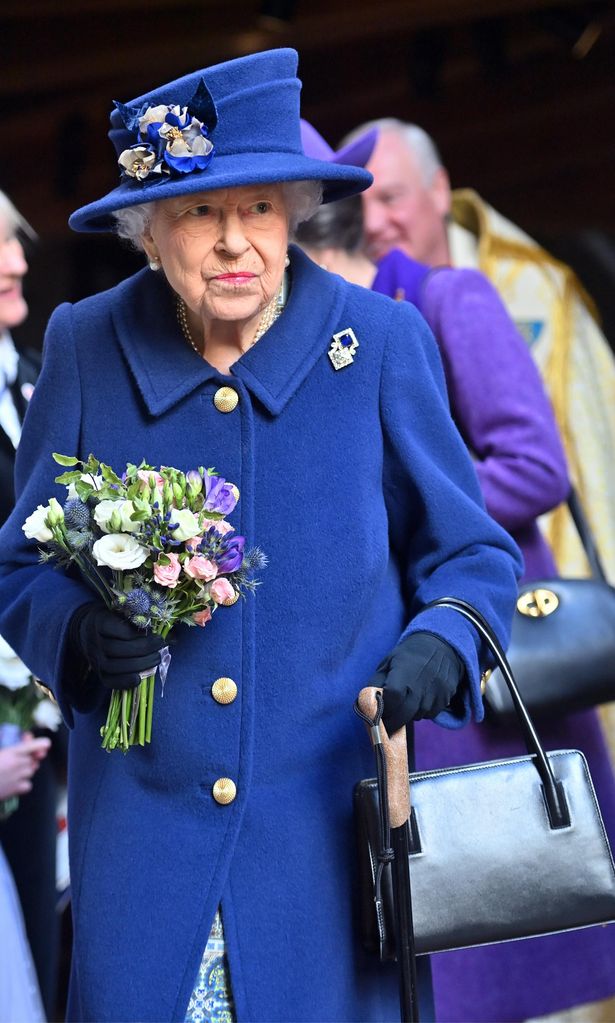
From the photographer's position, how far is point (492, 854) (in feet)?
7.40

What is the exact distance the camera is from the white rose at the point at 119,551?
203 cm

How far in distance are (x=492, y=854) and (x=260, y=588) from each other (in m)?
0.50

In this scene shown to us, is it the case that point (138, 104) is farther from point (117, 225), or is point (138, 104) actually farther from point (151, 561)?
point (151, 561)

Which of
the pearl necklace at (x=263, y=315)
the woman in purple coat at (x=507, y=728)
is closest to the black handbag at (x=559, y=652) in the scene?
the woman in purple coat at (x=507, y=728)

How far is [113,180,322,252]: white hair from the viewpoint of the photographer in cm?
233

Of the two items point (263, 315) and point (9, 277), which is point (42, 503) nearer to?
point (263, 315)

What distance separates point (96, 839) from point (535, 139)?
423 centimetres

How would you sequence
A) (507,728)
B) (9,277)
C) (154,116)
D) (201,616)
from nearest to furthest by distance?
(201,616), (154,116), (507,728), (9,277)

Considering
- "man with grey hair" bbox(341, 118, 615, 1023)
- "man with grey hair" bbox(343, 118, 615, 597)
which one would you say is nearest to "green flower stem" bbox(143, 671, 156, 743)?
"man with grey hair" bbox(341, 118, 615, 1023)

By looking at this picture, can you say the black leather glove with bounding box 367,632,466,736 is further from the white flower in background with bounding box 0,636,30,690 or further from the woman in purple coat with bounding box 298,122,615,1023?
the white flower in background with bounding box 0,636,30,690

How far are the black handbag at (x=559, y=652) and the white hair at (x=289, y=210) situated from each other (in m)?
1.07

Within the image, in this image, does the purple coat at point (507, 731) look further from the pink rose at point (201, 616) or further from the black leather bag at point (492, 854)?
the pink rose at point (201, 616)

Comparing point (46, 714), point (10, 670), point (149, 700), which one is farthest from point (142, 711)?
point (46, 714)

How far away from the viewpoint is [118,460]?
7.71 feet
